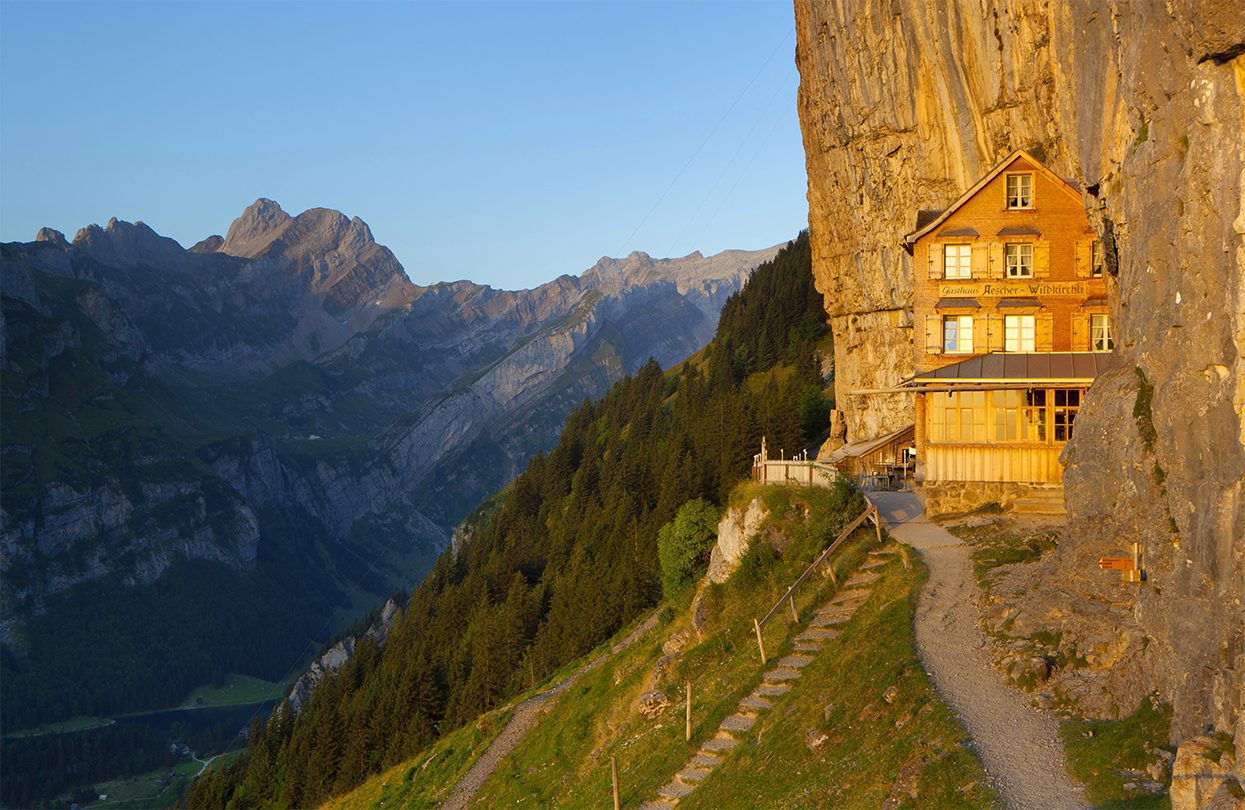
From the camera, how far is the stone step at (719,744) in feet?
110

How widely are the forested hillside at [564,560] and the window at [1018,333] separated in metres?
22.7

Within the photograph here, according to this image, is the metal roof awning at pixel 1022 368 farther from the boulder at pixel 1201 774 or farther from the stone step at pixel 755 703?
the boulder at pixel 1201 774

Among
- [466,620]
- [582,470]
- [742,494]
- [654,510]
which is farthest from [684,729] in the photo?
[582,470]

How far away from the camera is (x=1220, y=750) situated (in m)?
19.1

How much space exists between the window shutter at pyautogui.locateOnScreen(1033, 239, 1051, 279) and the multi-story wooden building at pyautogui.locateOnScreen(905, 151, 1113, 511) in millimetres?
40

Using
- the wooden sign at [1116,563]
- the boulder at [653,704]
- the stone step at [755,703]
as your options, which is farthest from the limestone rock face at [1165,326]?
the boulder at [653,704]

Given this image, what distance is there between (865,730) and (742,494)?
20.1 m

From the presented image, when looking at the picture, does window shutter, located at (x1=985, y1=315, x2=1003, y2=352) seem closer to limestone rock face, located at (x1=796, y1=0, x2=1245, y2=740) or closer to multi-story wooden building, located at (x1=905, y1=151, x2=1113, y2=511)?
multi-story wooden building, located at (x1=905, y1=151, x2=1113, y2=511)

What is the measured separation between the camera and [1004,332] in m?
50.3

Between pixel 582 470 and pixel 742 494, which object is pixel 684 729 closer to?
pixel 742 494

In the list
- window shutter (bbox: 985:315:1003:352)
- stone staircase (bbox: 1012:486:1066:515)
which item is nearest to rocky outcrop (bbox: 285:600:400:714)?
window shutter (bbox: 985:315:1003:352)

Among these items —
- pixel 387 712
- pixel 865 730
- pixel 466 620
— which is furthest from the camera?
pixel 466 620

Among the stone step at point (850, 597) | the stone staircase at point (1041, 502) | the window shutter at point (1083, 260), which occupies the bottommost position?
the stone step at point (850, 597)

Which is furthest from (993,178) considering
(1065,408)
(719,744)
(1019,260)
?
(719,744)
